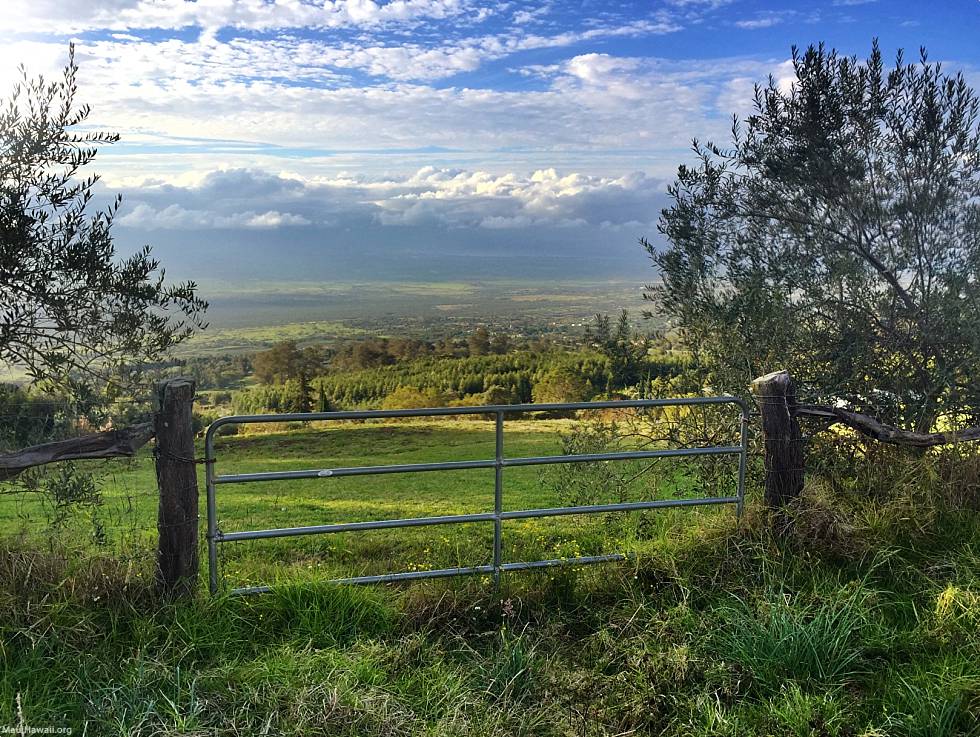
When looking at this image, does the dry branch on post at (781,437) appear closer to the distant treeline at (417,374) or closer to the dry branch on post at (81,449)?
the dry branch on post at (81,449)

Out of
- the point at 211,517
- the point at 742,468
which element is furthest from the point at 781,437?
the point at 211,517

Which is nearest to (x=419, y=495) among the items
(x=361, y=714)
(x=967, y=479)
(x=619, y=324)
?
(x=619, y=324)

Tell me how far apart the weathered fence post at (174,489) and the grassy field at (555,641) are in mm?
129

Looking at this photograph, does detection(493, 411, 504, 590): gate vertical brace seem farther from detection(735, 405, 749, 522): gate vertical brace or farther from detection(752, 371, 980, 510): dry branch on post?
detection(752, 371, 980, 510): dry branch on post

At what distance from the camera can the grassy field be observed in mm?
3125

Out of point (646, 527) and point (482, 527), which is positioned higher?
point (646, 527)

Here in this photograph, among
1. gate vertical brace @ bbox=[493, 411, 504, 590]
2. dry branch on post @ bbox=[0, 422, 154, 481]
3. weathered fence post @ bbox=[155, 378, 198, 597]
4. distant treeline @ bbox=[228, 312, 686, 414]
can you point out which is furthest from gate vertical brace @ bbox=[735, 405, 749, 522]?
distant treeline @ bbox=[228, 312, 686, 414]

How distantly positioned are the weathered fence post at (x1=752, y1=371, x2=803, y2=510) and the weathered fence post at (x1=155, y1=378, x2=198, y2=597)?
137 inches

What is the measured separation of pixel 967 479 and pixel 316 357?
16741mm

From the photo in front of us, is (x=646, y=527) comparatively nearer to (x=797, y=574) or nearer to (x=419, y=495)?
(x=797, y=574)

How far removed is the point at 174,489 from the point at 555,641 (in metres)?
2.14

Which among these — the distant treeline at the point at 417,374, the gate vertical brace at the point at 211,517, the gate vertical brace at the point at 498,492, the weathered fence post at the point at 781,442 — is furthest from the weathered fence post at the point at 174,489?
the distant treeline at the point at 417,374

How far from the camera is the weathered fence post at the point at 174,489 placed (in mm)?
3951

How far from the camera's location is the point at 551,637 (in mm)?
3908
